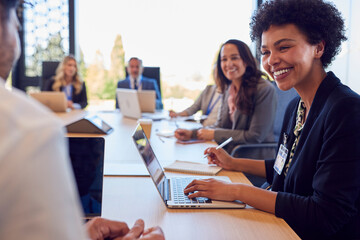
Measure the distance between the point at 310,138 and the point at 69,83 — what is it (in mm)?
4035

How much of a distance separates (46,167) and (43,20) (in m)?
5.96

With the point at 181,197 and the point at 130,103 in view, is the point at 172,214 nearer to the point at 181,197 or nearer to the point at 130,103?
the point at 181,197

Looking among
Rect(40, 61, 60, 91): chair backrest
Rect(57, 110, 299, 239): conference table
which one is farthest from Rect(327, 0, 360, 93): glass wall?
Rect(40, 61, 60, 91): chair backrest

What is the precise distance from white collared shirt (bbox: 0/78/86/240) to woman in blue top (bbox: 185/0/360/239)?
0.84 m

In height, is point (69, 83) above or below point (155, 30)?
below

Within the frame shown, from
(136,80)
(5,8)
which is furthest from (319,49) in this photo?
(136,80)

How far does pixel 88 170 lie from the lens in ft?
3.41

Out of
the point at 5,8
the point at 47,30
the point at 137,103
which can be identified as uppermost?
the point at 47,30

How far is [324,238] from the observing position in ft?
3.65

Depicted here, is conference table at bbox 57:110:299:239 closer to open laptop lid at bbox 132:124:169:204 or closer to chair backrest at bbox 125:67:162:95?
open laptop lid at bbox 132:124:169:204

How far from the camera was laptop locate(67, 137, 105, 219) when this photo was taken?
3.22 ft

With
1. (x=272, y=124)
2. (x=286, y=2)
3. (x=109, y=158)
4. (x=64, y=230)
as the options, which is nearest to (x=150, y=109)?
(x=272, y=124)

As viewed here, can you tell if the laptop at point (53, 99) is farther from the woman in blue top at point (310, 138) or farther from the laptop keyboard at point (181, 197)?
the laptop keyboard at point (181, 197)

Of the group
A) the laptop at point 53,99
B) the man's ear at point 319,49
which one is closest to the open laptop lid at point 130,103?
the laptop at point 53,99
